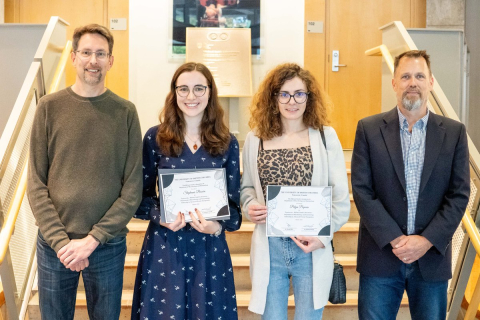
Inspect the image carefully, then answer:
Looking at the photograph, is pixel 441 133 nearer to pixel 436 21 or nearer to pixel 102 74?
pixel 102 74

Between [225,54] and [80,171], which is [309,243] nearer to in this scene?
[80,171]

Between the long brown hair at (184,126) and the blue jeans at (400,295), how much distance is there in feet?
3.24

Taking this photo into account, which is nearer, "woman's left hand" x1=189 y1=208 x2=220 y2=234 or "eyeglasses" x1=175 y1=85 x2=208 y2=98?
"woman's left hand" x1=189 y1=208 x2=220 y2=234

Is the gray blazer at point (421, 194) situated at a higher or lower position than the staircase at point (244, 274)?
higher

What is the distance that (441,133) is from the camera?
91.1 inches

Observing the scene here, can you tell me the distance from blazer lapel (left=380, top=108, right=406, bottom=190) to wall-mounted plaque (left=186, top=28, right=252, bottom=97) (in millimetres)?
3850

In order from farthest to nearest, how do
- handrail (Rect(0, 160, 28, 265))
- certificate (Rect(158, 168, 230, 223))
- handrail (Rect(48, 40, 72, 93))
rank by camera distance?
handrail (Rect(48, 40, 72, 93)) → handrail (Rect(0, 160, 28, 265)) → certificate (Rect(158, 168, 230, 223))

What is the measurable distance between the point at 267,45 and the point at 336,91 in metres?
1.13

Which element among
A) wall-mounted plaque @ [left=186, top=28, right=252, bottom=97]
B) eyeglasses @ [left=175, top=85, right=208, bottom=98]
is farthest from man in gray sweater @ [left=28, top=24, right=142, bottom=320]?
wall-mounted plaque @ [left=186, top=28, right=252, bottom=97]

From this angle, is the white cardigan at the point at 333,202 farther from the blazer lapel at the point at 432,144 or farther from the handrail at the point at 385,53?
the handrail at the point at 385,53

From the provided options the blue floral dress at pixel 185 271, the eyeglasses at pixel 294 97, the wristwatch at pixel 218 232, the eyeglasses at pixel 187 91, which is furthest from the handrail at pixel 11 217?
the eyeglasses at pixel 294 97

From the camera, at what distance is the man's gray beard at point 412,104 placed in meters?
2.32

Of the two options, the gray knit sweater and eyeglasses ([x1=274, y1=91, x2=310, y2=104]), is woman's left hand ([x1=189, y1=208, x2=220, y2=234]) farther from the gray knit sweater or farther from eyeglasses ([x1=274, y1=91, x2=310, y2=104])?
eyeglasses ([x1=274, y1=91, x2=310, y2=104])

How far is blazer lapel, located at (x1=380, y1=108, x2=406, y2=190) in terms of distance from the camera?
229cm
